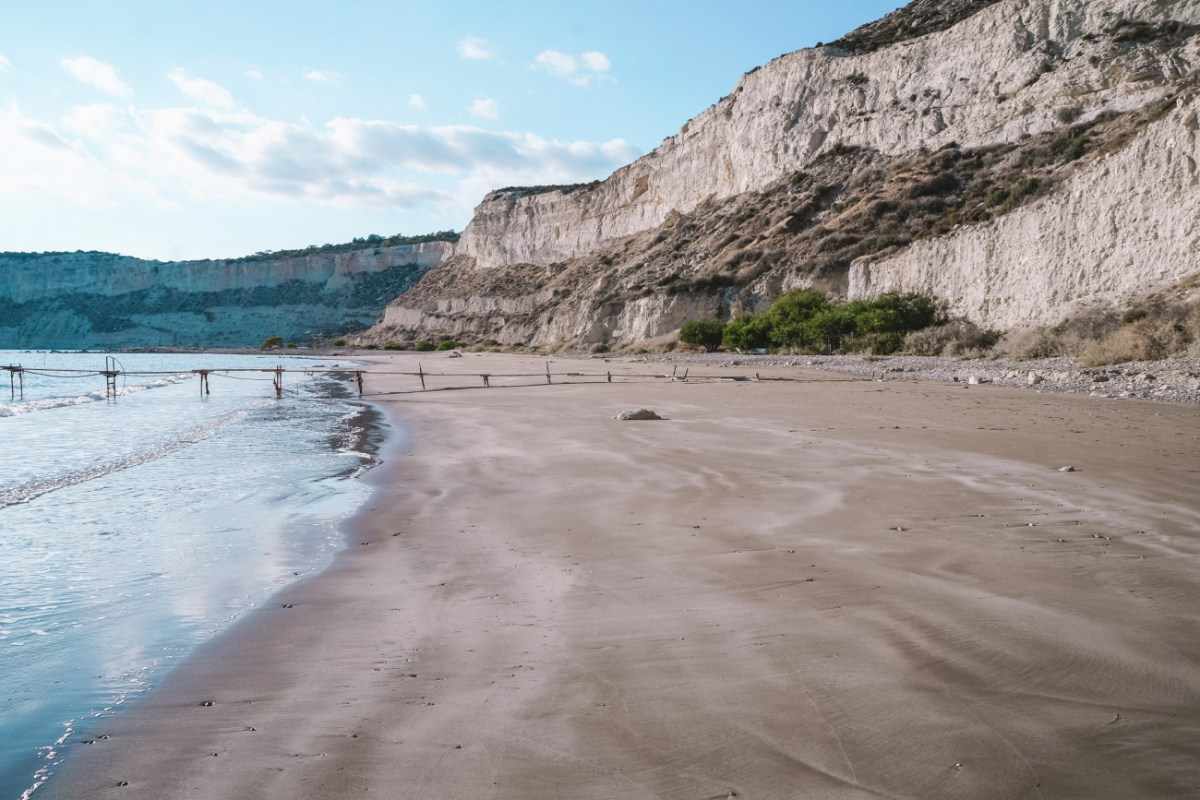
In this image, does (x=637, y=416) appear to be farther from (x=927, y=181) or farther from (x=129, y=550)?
(x=927, y=181)

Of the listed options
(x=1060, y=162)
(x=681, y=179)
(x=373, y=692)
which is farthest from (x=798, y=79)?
(x=373, y=692)

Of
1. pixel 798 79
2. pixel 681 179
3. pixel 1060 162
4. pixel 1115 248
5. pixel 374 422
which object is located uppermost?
pixel 798 79

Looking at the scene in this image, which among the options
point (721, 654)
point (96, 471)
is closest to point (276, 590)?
point (721, 654)

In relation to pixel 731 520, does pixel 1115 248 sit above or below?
above

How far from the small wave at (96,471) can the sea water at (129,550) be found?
34 mm

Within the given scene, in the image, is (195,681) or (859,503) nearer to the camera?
(195,681)

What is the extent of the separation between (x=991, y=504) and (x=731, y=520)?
220 centimetres

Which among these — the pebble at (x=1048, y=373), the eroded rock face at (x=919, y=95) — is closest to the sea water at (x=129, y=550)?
the pebble at (x=1048, y=373)

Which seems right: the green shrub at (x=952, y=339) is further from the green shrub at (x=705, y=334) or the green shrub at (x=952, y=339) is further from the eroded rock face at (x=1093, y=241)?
the green shrub at (x=705, y=334)

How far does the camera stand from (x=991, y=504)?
6473 millimetres

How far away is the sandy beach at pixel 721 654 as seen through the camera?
8.17ft

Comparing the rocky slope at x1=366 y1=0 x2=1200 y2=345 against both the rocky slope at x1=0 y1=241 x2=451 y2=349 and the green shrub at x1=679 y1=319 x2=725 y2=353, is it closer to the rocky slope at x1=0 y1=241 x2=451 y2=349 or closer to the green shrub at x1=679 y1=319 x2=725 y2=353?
the green shrub at x1=679 y1=319 x2=725 y2=353

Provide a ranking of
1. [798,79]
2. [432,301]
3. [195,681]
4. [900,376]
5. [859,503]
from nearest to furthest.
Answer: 1. [195,681]
2. [859,503]
3. [900,376]
4. [798,79]
5. [432,301]

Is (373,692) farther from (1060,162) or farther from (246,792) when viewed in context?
(1060,162)
